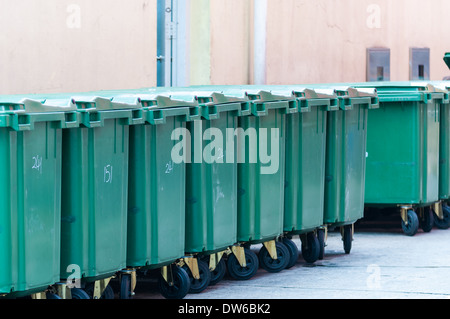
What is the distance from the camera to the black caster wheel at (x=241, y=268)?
9195mm

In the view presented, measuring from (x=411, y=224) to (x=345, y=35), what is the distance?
25.4 ft

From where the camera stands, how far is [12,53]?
11.4 m

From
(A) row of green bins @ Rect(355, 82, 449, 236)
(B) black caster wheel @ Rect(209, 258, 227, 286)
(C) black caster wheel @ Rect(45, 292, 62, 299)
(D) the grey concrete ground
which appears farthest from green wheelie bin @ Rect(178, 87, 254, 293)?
(A) row of green bins @ Rect(355, 82, 449, 236)

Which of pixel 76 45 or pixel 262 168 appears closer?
pixel 262 168

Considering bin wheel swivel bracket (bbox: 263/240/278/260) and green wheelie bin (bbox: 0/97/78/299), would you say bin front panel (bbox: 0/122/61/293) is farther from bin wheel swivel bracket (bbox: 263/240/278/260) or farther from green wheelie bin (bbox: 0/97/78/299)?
bin wheel swivel bracket (bbox: 263/240/278/260)

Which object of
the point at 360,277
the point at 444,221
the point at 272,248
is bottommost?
the point at 360,277

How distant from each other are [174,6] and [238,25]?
1.73m

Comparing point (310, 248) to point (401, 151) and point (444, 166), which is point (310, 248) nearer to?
point (401, 151)

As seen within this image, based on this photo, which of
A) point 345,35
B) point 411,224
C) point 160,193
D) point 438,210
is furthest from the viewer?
point 345,35

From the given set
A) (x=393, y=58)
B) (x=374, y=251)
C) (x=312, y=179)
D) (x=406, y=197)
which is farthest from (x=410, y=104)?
(x=393, y=58)

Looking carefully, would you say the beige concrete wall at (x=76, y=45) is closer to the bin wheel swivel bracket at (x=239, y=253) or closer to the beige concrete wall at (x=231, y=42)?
the beige concrete wall at (x=231, y=42)

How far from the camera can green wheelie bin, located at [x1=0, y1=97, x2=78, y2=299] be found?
644 centimetres

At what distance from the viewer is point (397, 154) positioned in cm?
1228

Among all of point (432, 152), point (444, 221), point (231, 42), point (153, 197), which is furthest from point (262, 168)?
point (231, 42)
